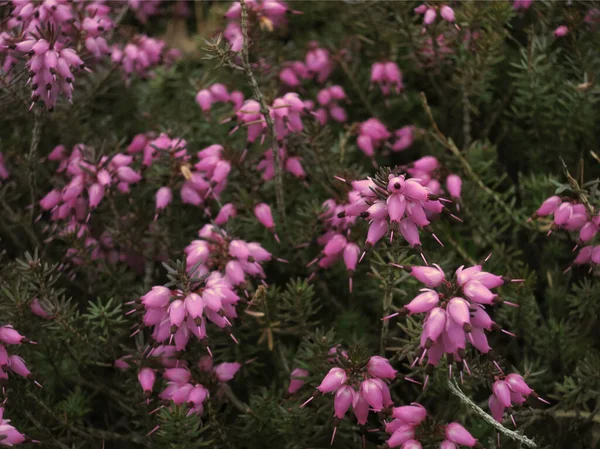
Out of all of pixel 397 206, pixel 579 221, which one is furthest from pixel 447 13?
pixel 397 206

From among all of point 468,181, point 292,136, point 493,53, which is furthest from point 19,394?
point 493,53

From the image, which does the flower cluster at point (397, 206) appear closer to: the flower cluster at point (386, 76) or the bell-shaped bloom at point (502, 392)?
the bell-shaped bloom at point (502, 392)

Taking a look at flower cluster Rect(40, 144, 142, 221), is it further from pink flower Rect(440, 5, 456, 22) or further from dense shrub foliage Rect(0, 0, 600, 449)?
pink flower Rect(440, 5, 456, 22)

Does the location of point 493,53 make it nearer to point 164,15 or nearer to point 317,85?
point 317,85

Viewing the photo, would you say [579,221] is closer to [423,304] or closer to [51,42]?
[423,304]

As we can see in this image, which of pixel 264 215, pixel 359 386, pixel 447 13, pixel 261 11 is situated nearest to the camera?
pixel 359 386

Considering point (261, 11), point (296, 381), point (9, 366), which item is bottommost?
point (296, 381)
